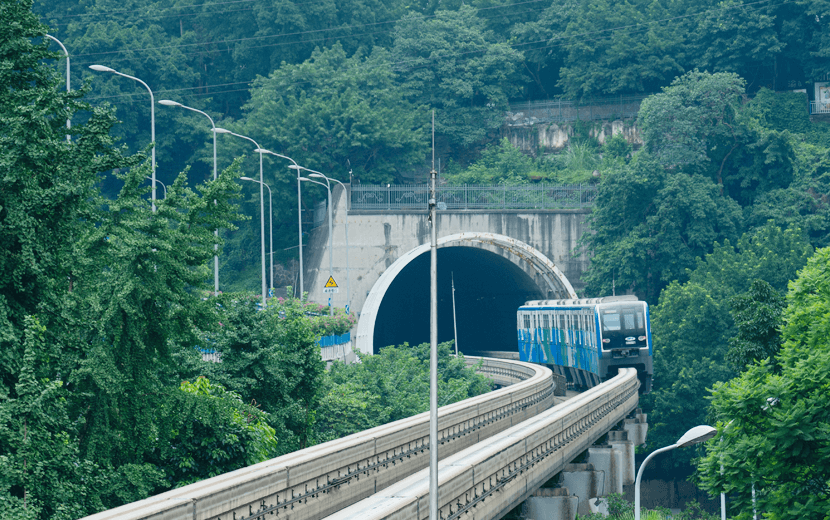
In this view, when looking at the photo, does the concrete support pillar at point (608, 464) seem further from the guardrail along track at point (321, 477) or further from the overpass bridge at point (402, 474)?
the guardrail along track at point (321, 477)

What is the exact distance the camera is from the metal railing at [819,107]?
60.7 meters

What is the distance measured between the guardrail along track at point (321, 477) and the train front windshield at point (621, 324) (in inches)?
358

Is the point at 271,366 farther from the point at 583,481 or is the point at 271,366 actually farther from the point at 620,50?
the point at 620,50

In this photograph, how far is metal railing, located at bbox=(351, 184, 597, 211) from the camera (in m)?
58.4

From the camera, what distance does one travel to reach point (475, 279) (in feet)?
220

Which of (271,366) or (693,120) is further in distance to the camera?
(693,120)

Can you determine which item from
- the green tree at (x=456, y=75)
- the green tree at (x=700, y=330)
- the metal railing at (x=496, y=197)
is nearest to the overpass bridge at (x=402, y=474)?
the green tree at (x=700, y=330)

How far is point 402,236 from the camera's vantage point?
56.0 m

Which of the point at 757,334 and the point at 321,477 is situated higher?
the point at 757,334

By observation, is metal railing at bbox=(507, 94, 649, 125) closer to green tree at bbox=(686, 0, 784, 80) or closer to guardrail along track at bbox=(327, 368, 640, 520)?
green tree at bbox=(686, 0, 784, 80)

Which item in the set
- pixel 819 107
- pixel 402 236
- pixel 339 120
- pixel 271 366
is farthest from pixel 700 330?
pixel 271 366

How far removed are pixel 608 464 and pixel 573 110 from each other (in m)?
40.2

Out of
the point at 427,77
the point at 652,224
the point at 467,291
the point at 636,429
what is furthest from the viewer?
the point at 467,291

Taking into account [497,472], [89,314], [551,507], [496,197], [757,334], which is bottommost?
[551,507]
